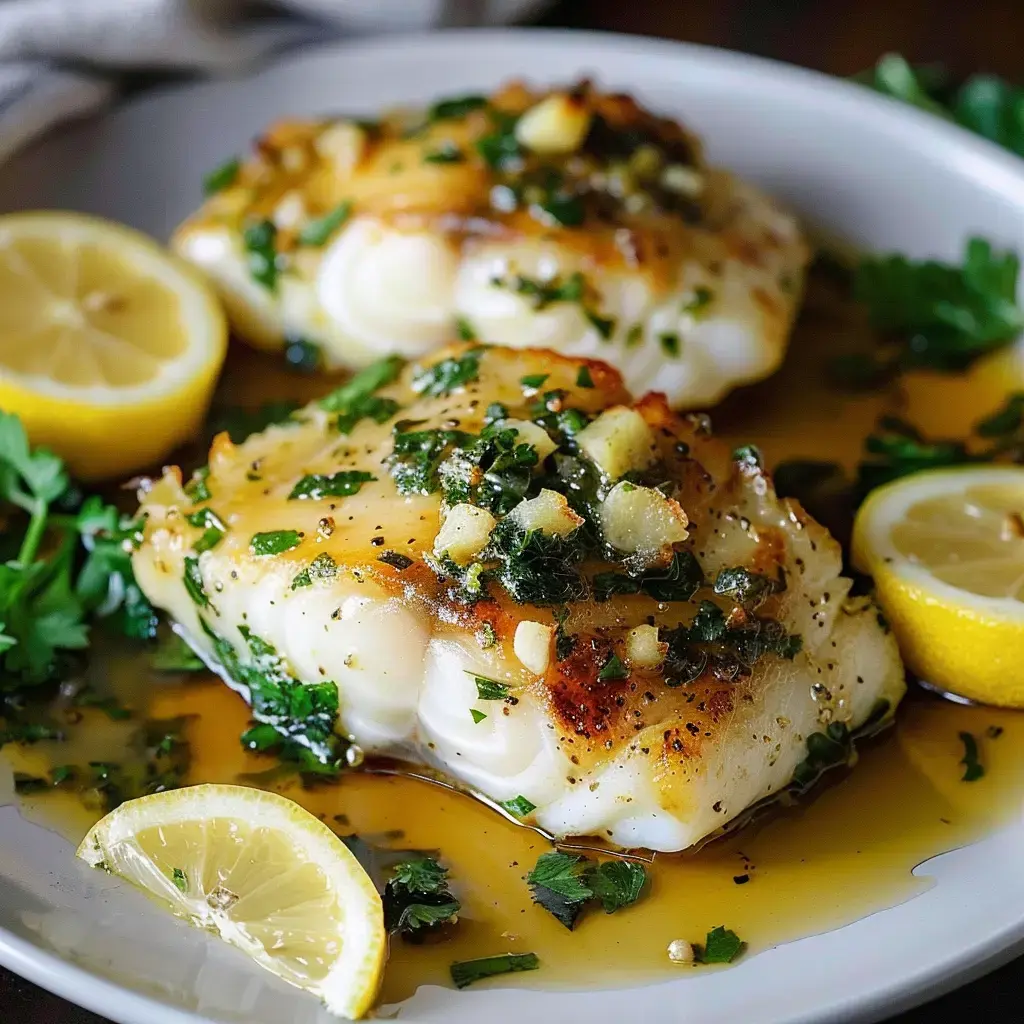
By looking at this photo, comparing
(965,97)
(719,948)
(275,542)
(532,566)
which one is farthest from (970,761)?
(965,97)

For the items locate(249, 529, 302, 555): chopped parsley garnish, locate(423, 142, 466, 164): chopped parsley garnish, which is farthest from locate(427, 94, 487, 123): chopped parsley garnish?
locate(249, 529, 302, 555): chopped parsley garnish

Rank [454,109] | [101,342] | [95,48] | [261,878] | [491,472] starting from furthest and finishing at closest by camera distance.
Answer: [95,48] < [454,109] < [101,342] < [491,472] < [261,878]

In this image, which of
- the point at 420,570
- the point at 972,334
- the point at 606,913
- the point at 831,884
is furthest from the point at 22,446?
the point at 972,334

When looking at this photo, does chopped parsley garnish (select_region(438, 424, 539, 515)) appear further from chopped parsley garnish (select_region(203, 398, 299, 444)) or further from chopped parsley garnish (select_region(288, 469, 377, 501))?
chopped parsley garnish (select_region(203, 398, 299, 444))

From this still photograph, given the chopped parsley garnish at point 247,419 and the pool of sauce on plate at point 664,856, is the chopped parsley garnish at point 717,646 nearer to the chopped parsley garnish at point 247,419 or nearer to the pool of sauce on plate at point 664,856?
the pool of sauce on plate at point 664,856

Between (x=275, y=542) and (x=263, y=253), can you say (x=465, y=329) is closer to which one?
(x=263, y=253)
